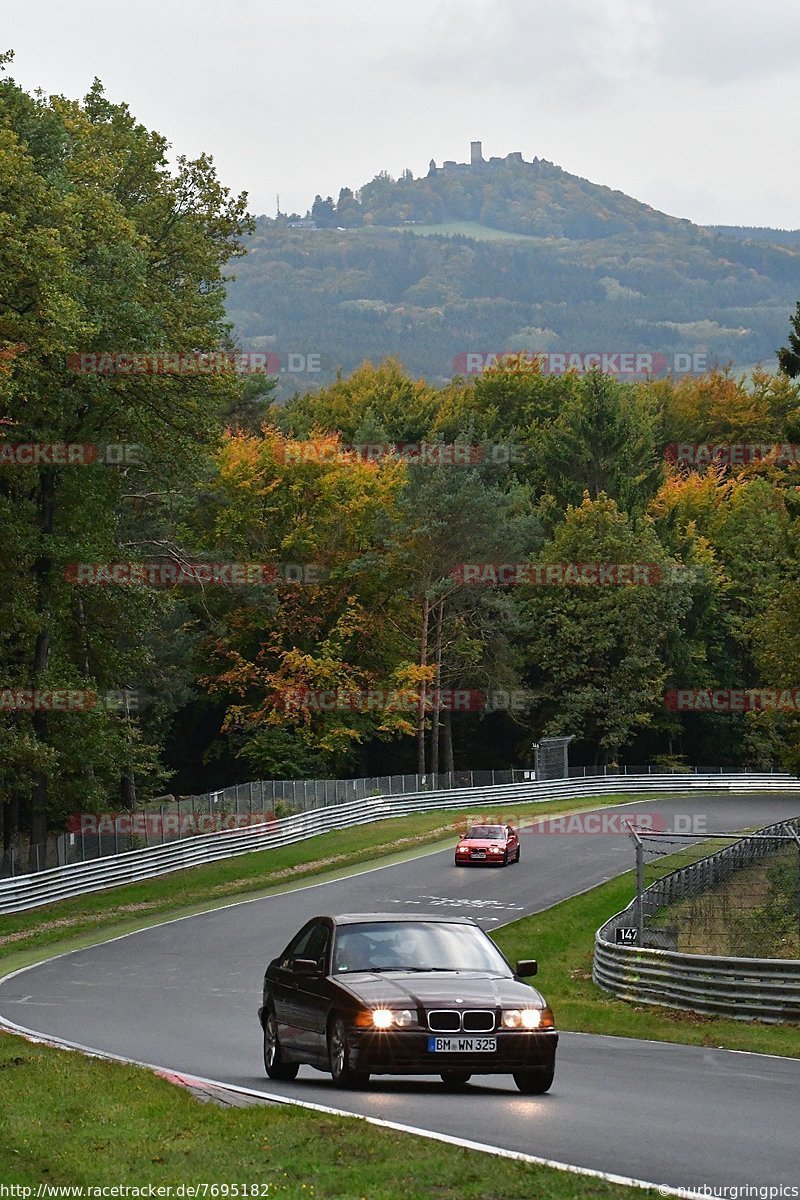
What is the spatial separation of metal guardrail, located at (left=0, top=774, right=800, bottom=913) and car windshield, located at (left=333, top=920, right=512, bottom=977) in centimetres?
2786

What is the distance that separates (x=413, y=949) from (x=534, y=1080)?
161cm

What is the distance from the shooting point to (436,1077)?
15180 mm

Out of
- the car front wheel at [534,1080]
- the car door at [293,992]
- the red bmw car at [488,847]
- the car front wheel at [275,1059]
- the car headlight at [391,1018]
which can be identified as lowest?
the red bmw car at [488,847]

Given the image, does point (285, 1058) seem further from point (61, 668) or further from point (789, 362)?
point (789, 362)

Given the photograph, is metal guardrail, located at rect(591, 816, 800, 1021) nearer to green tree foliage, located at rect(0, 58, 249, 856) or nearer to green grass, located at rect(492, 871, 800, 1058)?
green grass, located at rect(492, 871, 800, 1058)

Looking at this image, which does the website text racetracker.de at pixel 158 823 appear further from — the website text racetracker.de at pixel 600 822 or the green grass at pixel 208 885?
the website text racetracker.de at pixel 600 822

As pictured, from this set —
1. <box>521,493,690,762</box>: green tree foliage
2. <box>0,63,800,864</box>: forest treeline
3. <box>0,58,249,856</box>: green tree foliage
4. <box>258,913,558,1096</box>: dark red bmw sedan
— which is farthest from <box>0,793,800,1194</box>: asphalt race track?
<box>521,493,690,762</box>: green tree foliage

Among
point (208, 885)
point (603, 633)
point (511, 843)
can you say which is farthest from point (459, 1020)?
point (603, 633)

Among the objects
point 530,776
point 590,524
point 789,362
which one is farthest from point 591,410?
point 789,362

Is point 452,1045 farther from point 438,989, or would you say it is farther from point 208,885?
point 208,885

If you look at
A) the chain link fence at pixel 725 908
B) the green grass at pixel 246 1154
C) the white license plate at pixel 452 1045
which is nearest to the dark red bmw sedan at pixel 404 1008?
the white license plate at pixel 452 1045

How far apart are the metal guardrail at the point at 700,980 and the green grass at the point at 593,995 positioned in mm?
182

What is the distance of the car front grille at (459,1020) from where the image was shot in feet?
41.2

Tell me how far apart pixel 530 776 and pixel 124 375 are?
38.9 metres
